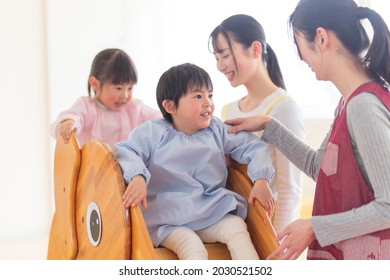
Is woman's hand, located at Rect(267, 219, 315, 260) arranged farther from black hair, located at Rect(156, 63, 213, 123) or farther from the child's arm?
the child's arm

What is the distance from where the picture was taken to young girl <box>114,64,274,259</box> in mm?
974

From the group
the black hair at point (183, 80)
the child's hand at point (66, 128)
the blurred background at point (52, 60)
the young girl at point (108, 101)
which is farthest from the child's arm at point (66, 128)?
the blurred background at point (52, 60)

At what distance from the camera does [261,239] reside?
977 mm

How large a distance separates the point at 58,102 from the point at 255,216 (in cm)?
142

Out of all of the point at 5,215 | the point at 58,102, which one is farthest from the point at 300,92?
the point at 5,215

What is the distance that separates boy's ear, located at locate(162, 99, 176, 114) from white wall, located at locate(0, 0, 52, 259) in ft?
4.27

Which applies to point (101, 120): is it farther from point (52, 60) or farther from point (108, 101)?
point (52, 60)

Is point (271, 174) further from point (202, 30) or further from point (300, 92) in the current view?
point (300, 92)

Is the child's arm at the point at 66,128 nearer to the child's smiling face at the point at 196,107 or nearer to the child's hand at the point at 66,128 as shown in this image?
the child's hand at the point at 66,128

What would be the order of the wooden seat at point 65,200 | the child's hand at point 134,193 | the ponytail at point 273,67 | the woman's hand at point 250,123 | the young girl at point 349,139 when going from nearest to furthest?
the young girl at point 349,139 < the child's hand at point 134,193 < the woman's hand at point 250,123 < the wooden seat at point 65,200 < the ponytail at point 273,67

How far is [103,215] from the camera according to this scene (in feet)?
3.23

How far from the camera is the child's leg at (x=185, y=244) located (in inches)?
36.3

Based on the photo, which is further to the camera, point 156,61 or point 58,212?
point 156,61

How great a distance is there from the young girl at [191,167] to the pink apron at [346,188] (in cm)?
20
